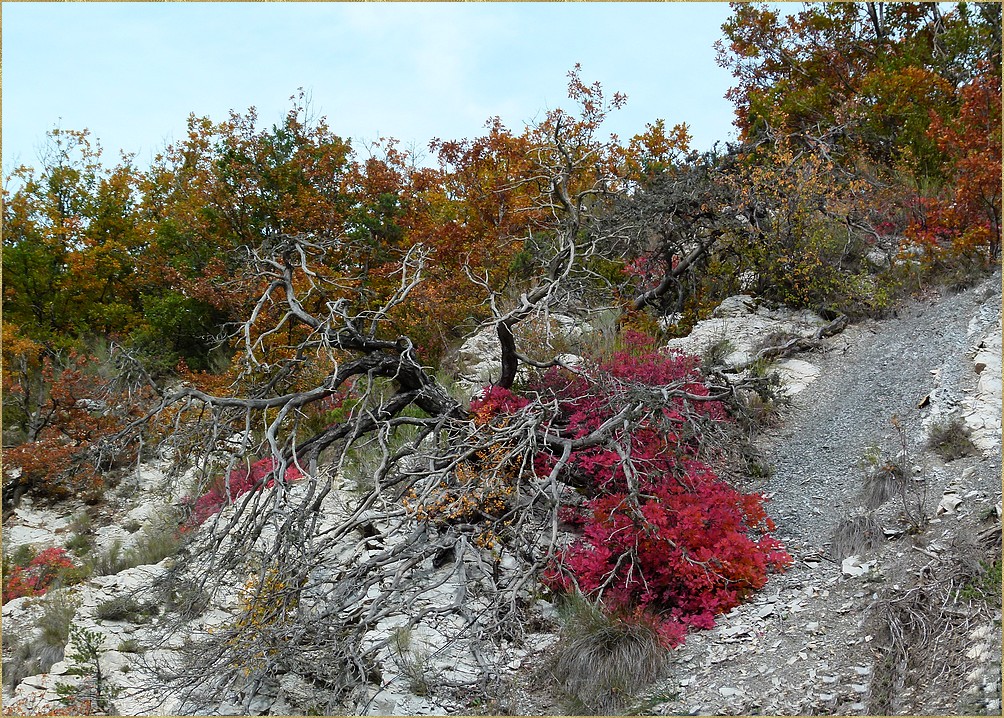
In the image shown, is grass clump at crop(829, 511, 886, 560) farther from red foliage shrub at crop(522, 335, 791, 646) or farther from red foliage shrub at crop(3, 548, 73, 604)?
red foliage shrub at crop(3, 548, 73, 604)

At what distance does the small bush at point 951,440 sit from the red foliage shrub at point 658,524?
1.52 metres

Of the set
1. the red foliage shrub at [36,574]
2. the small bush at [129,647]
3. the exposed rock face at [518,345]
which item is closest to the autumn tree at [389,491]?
the small bush at [129,647]

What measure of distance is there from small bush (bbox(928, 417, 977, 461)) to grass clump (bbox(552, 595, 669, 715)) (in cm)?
296

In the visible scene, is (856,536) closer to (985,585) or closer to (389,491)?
(985,585)

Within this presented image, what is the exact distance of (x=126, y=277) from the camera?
15.4 metres

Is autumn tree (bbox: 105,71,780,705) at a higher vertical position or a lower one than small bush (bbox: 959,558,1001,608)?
higher

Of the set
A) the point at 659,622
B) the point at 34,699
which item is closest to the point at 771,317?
the point at 659,622

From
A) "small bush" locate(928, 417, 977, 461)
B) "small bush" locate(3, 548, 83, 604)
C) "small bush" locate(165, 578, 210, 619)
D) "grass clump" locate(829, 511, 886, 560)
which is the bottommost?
"grass clump" locate(829, 511, 886, 560)

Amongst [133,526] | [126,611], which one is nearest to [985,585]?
[126,611]

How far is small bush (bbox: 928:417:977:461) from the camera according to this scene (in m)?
6.29

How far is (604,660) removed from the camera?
211 inches

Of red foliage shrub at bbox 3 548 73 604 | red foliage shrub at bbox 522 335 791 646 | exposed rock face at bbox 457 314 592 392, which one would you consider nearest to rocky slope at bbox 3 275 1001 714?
red foliage shrub at bbox 522 335 791 646

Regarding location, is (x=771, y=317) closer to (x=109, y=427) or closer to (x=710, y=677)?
(x=710, y=677)

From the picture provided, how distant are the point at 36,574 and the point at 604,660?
7.01m
